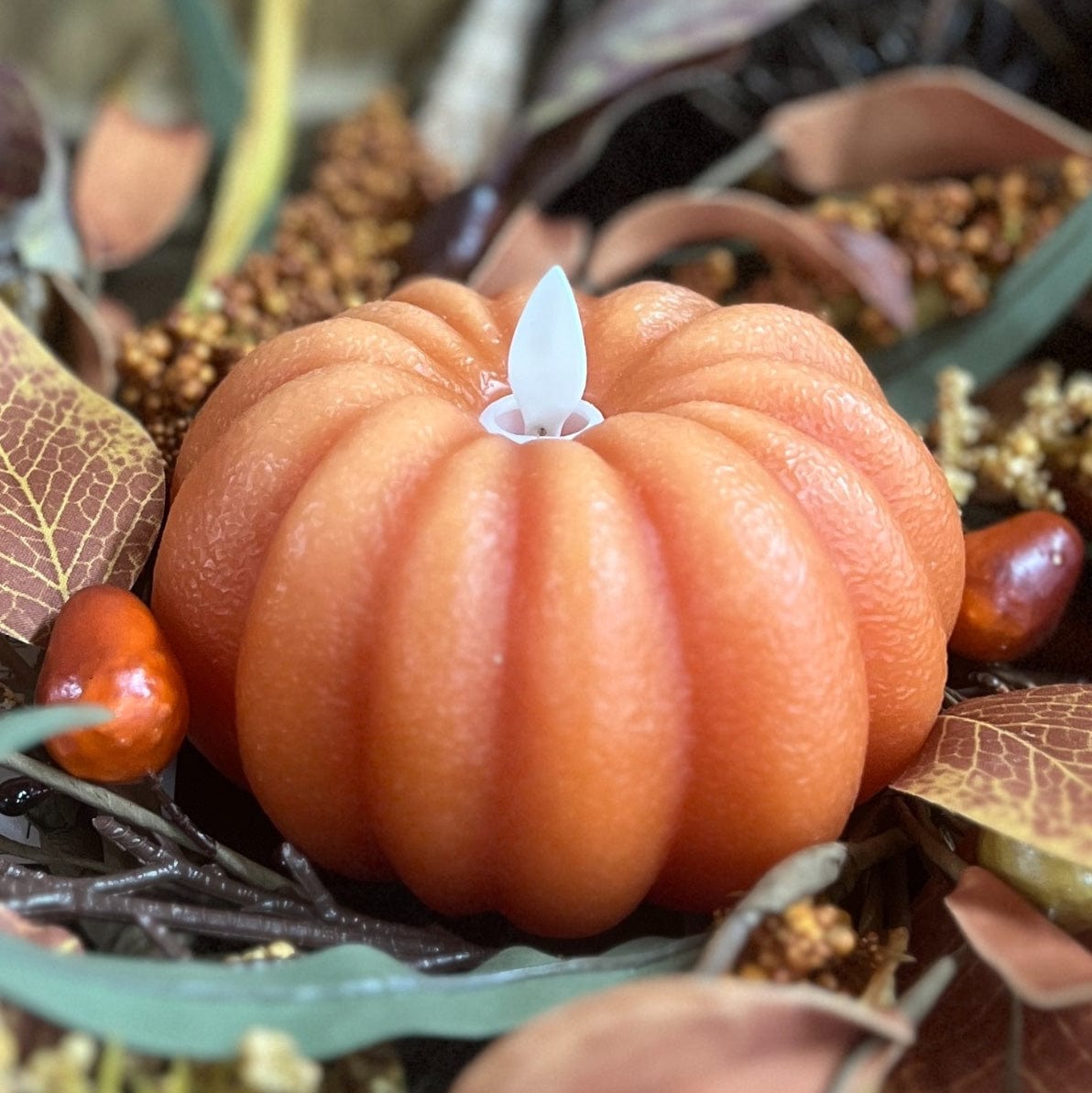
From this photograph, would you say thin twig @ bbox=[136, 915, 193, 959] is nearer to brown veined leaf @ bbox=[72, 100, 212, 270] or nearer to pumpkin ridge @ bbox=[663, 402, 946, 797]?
pumpkin ridge @ bbox=[663, 402, 946, 797]

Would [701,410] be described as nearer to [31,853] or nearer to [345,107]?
[31,853]

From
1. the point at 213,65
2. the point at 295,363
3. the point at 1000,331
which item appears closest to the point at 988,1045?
the point at 295,363

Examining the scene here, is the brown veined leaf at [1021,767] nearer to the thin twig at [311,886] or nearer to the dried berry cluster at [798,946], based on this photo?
the dried berry cluster at [798,946]

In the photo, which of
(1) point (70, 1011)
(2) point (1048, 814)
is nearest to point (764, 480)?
(2) point (1048, 814)

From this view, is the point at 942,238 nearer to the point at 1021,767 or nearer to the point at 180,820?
the point at 1021,767

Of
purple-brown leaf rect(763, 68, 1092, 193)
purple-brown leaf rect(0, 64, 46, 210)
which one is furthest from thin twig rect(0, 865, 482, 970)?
purple-brown leaf rect(763, 68, 1092, 193)
